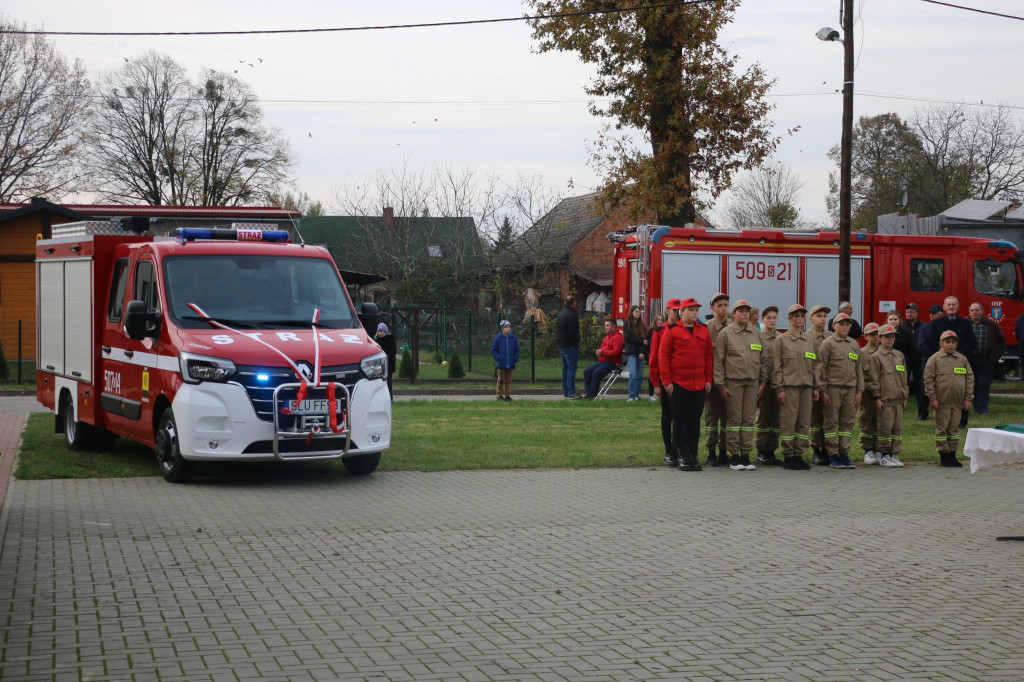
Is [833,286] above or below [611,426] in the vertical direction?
above

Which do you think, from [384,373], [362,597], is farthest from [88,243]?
[362,597]

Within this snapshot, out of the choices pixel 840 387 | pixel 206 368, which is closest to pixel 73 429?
pixel 206 368

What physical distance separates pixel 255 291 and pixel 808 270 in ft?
49.0

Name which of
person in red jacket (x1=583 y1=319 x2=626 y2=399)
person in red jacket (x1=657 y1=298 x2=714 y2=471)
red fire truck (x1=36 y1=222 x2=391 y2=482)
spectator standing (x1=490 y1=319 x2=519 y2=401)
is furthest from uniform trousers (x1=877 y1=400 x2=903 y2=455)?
spectator standing (x1=490 y1=319 x2=519 y2=401)

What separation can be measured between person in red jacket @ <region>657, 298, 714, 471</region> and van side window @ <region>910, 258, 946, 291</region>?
13223 millimetres

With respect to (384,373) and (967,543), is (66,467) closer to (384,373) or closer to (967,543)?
(384,373)

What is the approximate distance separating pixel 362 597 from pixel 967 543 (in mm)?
4893

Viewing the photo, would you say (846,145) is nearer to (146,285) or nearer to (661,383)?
(661,383)

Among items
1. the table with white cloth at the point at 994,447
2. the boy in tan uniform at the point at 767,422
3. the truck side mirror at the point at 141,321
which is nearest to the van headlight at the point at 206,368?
the truck side mirror at the point at 141,321

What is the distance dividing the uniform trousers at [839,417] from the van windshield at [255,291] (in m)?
5.67

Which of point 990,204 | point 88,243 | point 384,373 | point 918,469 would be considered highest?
point 990,204

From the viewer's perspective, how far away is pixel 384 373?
11.7m

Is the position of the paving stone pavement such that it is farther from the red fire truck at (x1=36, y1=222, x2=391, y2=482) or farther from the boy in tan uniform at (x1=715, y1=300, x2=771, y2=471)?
the boy in tan uniform at (x1=715, y1=300, x2=771, y2=471)

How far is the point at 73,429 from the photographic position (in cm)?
1398
